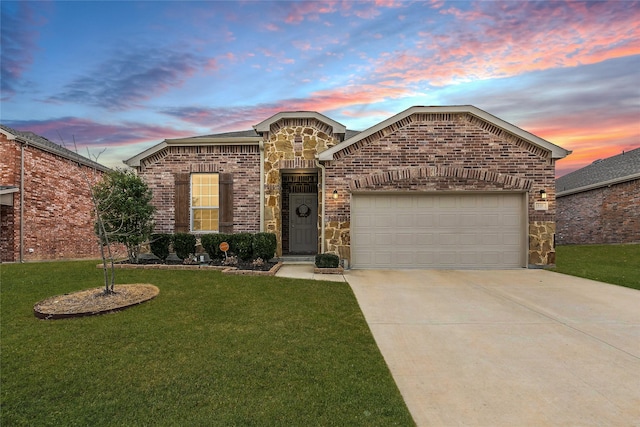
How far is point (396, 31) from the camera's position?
990 centimetres

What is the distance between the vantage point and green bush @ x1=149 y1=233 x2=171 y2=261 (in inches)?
391

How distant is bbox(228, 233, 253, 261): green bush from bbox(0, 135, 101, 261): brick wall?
5.74 m

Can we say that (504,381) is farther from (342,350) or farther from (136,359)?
(136,359)

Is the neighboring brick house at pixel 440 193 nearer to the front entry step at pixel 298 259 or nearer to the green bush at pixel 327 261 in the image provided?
the front entry step at pixel 298 259

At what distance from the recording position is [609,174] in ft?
56.2

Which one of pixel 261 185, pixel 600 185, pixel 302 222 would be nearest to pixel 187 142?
pixel 261 185

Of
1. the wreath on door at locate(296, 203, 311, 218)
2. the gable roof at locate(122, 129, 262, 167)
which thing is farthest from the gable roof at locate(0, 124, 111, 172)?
the wreath on door at locate(296, 203, 311, 218)

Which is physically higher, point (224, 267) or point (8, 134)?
point (8, 134)

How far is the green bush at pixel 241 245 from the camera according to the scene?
30.9 ft

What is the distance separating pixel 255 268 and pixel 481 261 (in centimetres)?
716

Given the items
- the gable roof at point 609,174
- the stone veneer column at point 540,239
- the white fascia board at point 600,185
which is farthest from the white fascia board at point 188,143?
the gable roof at point 609,174

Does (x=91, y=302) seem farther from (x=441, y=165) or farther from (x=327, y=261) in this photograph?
(x=441, y=165)

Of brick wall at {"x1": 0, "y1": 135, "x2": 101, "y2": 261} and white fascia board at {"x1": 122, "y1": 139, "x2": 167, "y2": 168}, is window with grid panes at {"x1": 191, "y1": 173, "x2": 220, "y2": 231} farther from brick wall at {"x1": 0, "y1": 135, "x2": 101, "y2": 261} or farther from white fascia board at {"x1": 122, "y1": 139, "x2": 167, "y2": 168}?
brick wall at {"x1": 0, "y1": 135, "x2": 101, "y2": 261}

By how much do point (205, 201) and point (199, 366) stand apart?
27.2 feet
